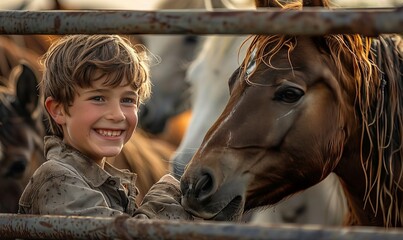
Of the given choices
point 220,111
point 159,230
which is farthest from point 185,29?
point 220,111

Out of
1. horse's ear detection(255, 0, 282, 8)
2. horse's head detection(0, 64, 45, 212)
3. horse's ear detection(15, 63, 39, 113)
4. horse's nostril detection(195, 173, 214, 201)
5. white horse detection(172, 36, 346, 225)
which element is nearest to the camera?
horse's nostril detection(195, 173, 214, 201)

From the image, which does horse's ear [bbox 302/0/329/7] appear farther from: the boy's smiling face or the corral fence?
the corral fence

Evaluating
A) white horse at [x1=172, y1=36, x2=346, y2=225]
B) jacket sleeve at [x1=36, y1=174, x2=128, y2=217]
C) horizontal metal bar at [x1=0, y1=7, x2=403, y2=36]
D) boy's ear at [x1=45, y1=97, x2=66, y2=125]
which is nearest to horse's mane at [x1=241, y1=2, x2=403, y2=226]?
boy's ear at [x1=45, y1=97, x2=66, y2=125]

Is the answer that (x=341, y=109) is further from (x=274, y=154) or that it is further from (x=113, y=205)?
(x=113, y=205)

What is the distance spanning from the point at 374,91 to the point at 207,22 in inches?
54.1

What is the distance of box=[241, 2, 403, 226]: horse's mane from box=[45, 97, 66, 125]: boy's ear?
66 cm

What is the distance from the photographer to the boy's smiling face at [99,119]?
2.81 meters

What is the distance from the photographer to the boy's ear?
2.88m

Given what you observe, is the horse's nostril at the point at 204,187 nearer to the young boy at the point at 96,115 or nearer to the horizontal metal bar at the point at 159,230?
the young boy at the point at 96,115

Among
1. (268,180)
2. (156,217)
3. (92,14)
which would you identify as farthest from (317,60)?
(92,14)

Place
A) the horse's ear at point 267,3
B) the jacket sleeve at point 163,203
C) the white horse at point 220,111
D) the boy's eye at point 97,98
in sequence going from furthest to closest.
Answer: the white horse at point 220,111
the horse's ear at point 267,3
the boy's eye at point 97,98
the jacket sleeve at point 163,203

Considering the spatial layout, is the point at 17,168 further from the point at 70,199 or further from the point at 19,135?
the point at 70,199

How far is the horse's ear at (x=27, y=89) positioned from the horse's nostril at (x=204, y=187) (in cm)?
333

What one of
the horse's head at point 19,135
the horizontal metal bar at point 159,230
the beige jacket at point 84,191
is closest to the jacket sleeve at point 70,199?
the beige jacket at point 84,191
